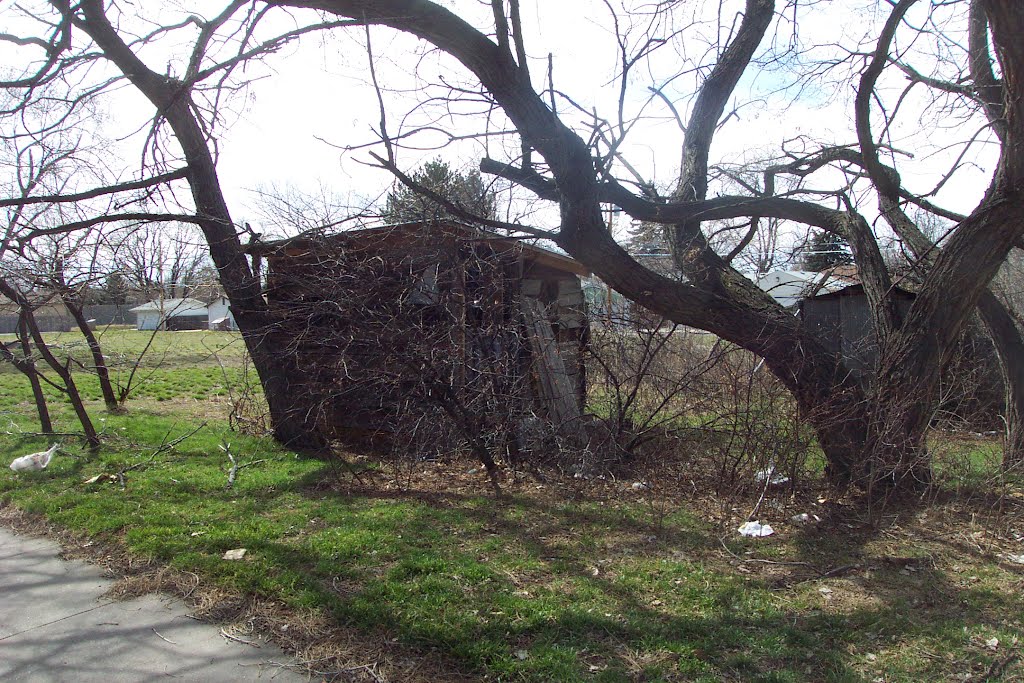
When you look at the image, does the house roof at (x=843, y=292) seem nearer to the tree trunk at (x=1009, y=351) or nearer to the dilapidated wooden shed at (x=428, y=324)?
the tree trunk at (x=1009, y=351)

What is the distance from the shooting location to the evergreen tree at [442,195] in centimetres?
669

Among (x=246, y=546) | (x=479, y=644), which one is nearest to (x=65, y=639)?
(x=246, y=546)

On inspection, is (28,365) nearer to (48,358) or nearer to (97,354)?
(48,358)

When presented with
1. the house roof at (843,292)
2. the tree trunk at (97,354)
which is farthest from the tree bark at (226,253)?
the house roof at (843,292)

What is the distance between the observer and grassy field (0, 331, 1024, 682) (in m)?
3.54

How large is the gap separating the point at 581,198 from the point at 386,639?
3.83m

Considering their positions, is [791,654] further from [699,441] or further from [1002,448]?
[1002,448]

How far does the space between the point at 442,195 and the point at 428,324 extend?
137 centimetres

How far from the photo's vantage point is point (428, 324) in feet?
25.0

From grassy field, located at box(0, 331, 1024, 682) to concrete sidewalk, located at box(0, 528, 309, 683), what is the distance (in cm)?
21

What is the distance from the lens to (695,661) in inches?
136

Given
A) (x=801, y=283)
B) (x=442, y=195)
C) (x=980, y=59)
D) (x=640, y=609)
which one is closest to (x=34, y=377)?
(x=442, y=195)

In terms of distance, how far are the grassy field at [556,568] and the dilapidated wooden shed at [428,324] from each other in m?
0.87

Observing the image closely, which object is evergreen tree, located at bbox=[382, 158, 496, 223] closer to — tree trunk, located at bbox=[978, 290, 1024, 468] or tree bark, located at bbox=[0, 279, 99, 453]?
tree bark, located at bbox=[0, 279, 99, 453]
